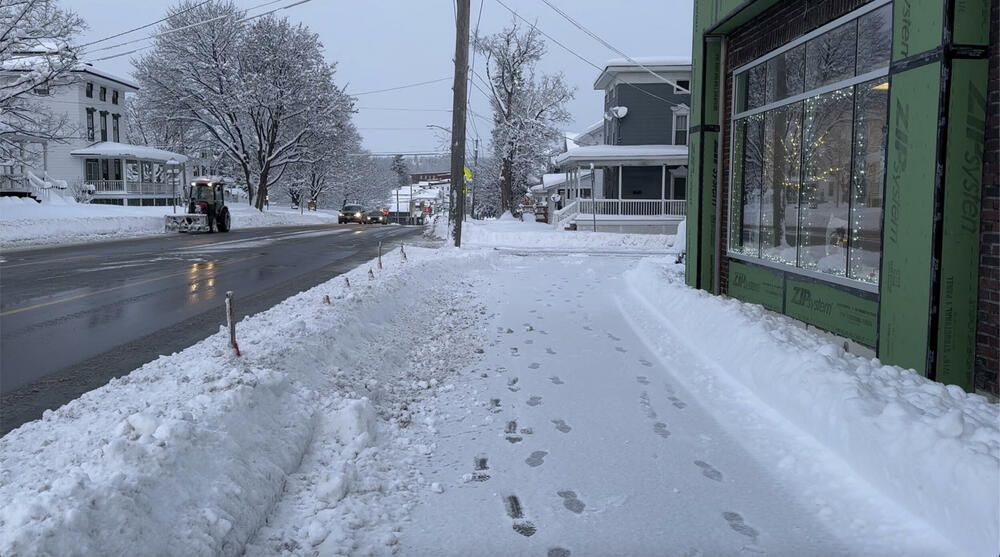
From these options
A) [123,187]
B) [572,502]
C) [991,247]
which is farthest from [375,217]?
[572,502]

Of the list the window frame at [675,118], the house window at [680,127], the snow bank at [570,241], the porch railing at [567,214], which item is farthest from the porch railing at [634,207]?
the snow bank at [570,241]

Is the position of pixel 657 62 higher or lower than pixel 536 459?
higher

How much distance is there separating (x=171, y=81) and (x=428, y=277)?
141 feet

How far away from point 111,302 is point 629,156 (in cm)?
2437

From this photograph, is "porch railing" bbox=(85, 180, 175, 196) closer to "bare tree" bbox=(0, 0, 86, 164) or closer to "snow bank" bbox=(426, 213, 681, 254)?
"bare tree" bbox=(0, 0, 86, 164)

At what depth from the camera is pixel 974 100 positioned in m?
5.15

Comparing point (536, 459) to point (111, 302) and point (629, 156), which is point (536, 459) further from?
point (629, 156)

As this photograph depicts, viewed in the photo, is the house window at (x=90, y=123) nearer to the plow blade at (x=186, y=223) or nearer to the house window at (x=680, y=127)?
the plow blade at (x=186, y=223)

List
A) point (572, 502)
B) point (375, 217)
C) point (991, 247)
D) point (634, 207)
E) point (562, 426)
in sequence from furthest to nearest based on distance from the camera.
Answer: point (375, 217) < point (634, 207) < point (562, 426) < point (991, 247) < point (572, 502)

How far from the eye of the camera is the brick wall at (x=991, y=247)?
5047 mm

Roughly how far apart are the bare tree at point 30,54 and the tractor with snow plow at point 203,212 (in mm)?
5742

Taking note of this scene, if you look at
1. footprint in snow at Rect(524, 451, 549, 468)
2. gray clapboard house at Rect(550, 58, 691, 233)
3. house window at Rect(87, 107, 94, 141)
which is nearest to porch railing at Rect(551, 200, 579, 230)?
gray clapboard house at Rect(550, 58, 691, 233)

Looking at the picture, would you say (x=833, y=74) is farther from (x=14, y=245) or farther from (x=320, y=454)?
(x=14, y=245)

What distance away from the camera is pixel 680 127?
3403 cm
